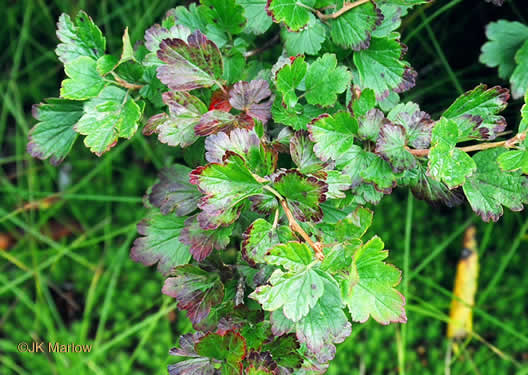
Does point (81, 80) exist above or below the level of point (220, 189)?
above

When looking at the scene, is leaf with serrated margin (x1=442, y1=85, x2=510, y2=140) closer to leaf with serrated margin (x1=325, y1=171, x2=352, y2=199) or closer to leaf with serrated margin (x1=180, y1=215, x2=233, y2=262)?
leaf with serrated margin (x1=325, y1=171, x2=352, y2=199)

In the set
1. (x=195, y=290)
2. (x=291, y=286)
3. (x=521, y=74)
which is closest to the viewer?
(x=291, y=286)

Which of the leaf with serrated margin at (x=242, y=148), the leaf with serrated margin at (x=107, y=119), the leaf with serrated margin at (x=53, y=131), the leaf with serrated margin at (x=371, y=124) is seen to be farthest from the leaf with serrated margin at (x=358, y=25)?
the leaf with serrated margin at (x=53, y=131)

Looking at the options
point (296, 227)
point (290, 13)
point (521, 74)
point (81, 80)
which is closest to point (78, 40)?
point (81, 80)

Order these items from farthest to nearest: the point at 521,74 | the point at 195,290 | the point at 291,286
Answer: the point at 521,74
the point at 195,290
the point at 291,286

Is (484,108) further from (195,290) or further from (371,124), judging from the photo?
(195,290)

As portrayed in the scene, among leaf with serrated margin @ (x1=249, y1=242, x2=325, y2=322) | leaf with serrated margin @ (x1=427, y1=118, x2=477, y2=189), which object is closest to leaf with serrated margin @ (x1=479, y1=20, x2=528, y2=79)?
leaf with serrated margin @ (x1=427, y1=118, x2=477, y2=189)

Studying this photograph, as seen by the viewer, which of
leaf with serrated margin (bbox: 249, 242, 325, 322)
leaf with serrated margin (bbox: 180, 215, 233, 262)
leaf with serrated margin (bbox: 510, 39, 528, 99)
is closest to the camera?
leaf with serrated margin (bbox: 249, 242, 325, 322)

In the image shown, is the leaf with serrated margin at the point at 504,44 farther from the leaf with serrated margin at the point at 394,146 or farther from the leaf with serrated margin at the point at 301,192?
the leaf with serrated margin at the point at 301,192
